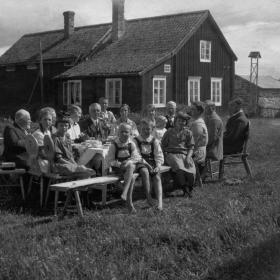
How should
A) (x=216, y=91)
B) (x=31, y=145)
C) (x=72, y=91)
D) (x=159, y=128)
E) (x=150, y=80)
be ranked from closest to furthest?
(x=31, y=145) < (x=159, y=128) < (x=150, y=80) < (x=72, y=91) < (x=216, y=91)

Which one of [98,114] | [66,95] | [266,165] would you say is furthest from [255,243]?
[66,95]

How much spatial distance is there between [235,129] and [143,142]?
9.48ft

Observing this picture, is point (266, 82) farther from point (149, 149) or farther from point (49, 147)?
point (49, 147)

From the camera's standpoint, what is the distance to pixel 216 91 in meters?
33.7

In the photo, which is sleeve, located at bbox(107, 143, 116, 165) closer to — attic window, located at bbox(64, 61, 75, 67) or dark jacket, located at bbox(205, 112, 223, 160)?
dark jacket, located at bbox(205, 112, 223, 160)

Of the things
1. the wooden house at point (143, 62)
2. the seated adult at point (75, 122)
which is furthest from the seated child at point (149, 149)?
the wooden house at point (143, 62)

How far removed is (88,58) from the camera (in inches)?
1296

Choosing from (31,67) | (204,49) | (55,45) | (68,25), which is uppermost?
(68,25)

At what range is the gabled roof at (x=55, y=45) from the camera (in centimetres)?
3381

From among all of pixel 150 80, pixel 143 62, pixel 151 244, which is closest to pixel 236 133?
pixel 151 244

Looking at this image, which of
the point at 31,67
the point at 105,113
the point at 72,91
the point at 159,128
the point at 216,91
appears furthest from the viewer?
the point at 31,67

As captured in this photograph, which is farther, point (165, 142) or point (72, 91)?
point (72, 91)

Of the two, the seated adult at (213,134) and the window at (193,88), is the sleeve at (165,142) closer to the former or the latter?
the seated adult at (213,134)

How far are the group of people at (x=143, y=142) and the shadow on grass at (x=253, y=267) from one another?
2322mm
